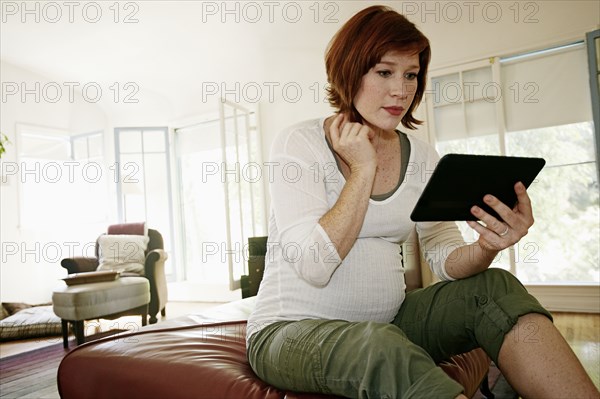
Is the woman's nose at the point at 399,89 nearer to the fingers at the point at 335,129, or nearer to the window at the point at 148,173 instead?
the fingers at the point at 335,129

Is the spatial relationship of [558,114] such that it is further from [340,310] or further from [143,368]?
[143,368]

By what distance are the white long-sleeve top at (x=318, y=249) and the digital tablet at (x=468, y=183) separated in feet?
0.42

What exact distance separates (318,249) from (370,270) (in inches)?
6.4

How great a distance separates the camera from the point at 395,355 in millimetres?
682

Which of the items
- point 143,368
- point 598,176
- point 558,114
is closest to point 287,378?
point 143,368

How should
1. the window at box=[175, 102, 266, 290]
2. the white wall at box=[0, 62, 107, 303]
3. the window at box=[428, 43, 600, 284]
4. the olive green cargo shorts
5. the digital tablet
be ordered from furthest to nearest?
the white wall at box=[0, 62, 107, 303], the window at box=[175, 102, 266, 290], the window at box=[428, 43, 600, 284], the digital tablet, the olive green cargo shorts

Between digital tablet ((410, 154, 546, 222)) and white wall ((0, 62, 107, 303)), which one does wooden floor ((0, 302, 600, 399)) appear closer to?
digital tablet ((410, 154, 546, 222))

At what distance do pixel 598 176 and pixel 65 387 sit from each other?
355 centimetres

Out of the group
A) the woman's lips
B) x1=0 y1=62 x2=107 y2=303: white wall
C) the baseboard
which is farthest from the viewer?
x1=0 y1=62 x2=107 y2=303: white wall

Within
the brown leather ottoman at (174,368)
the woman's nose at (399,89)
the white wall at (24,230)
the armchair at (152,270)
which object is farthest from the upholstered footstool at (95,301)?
the woman's nose at (399,89)

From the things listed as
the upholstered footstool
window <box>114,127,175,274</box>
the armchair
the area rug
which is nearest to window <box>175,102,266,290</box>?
window <box>114,127,175,274</box>

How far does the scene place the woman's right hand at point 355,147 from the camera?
93cm

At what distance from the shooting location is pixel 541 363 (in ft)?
2.59

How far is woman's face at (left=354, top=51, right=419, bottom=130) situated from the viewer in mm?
1015
